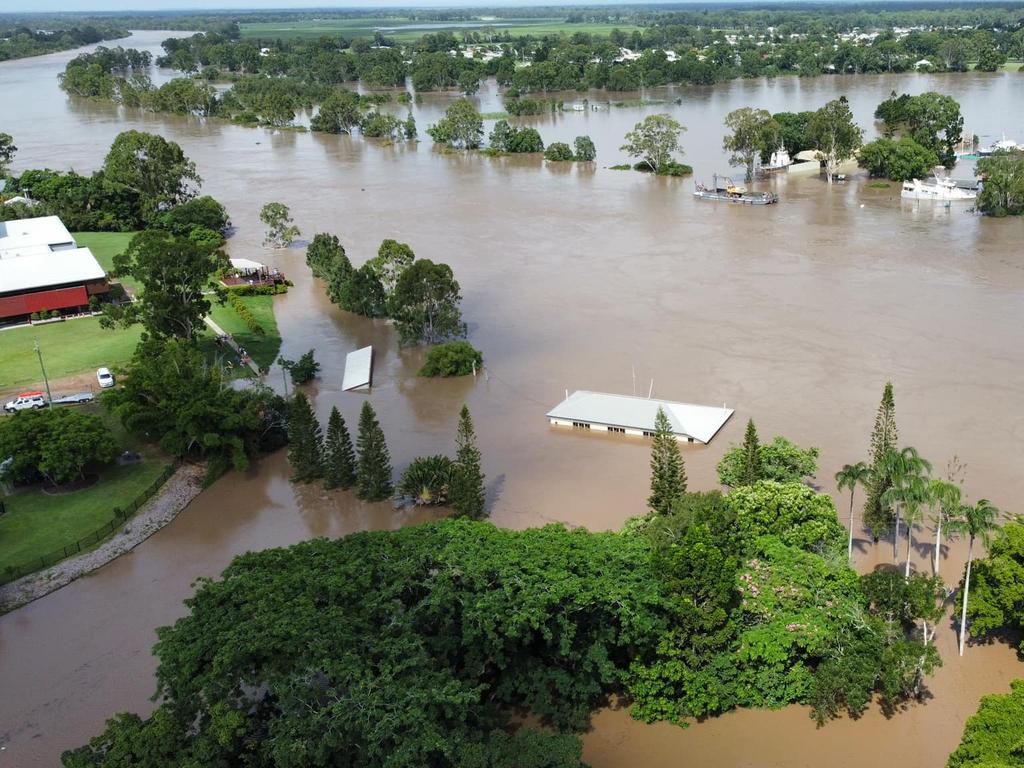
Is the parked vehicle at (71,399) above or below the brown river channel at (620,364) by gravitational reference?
above

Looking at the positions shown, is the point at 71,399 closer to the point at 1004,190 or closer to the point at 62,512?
the point at 62,512

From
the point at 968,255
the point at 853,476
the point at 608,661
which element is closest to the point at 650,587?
the point at 608,661

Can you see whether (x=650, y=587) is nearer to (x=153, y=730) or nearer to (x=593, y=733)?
(x=593, y=733)

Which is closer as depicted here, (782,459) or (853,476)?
(853,476)

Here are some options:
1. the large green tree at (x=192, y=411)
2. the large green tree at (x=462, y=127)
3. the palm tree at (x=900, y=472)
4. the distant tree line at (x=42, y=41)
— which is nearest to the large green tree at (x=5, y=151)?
the large green tree at (x=462, y=127)

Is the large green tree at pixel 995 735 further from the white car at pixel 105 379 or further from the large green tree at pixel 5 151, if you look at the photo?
the large green tree at pixel 5 151
